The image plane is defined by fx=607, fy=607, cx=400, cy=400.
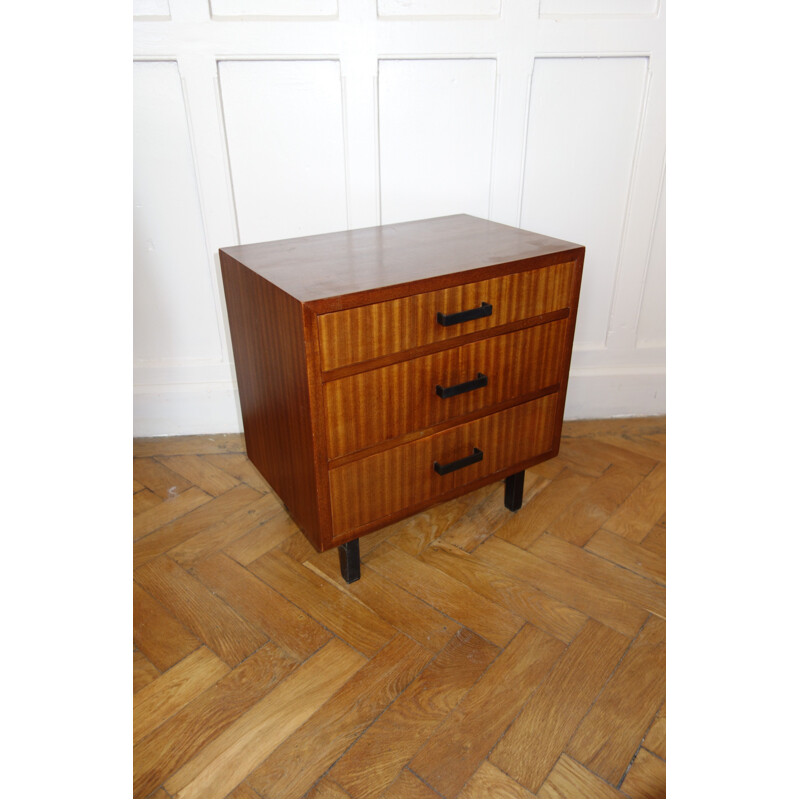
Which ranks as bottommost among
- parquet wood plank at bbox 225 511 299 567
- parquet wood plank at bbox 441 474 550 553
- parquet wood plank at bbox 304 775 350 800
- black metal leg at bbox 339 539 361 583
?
parquet wood plank at bbox 304 775 350 800

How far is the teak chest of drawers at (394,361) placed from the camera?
42.6 inches

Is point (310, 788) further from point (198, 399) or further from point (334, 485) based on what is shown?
point (198, 399)

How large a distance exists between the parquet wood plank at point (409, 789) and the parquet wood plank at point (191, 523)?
31.0 inches

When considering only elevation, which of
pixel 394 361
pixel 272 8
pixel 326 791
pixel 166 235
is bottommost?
pixel 326 791

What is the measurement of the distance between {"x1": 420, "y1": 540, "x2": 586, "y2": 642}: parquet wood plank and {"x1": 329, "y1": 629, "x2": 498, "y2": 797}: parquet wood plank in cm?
13

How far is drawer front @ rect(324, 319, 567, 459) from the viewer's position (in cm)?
112

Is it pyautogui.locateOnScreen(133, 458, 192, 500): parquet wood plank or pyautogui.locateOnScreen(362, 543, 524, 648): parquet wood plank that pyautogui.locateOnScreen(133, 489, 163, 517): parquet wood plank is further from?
pyautogui.locateOnScreen(362, 543, 524, 648): parquet wood plank

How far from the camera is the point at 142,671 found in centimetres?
117

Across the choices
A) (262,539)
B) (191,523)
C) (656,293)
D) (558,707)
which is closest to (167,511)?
(191,523)

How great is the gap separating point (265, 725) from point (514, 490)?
81 centimetres

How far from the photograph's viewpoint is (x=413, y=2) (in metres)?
1.49

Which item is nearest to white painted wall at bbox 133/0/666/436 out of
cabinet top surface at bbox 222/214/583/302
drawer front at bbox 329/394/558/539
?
cabinet top surface at bbox 222/214/583/302

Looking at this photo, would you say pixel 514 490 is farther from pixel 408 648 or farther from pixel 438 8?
pixel 438 8

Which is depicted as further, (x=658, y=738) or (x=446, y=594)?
(x=446, y=594)
